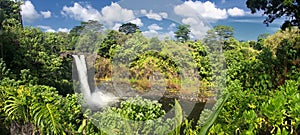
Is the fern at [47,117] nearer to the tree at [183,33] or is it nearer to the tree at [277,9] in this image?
the tree at [183,33]

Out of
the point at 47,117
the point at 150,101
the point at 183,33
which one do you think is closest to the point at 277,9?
the point at 183,33

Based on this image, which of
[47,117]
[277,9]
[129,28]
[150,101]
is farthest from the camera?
[277,9]

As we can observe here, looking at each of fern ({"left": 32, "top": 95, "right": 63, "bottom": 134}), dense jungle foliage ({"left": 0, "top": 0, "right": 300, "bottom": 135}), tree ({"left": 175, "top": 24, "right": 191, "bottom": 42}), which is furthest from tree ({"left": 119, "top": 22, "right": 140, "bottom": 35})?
fern ({"left": 32, "top": 95, "right": 63, "bottom": 134})

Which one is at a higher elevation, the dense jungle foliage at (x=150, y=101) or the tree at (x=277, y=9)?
the tree at (x=277, y=9)

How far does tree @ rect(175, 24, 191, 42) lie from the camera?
66.0 inches

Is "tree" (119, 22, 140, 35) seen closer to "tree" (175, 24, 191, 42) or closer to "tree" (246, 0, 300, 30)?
"tree" (175, 24, 191, 42)

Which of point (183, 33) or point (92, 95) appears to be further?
point (92, 95)

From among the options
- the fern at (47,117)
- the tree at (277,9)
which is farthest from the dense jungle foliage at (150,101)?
the tree at (277,9)

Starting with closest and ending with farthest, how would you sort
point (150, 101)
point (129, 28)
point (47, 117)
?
point (129, 28)
point (150, 101)
point (47, 117)

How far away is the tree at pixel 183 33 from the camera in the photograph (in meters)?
1.68

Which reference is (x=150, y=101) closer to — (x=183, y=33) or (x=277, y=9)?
(x=183, y=33)

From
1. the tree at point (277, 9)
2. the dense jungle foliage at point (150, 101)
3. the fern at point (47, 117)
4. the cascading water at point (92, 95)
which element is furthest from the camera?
the tree at point (277, 9)

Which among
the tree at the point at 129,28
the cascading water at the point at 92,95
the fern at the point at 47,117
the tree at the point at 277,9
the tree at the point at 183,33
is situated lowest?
the fern at the point at 47,117

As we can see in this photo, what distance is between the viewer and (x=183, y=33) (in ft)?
5.64
